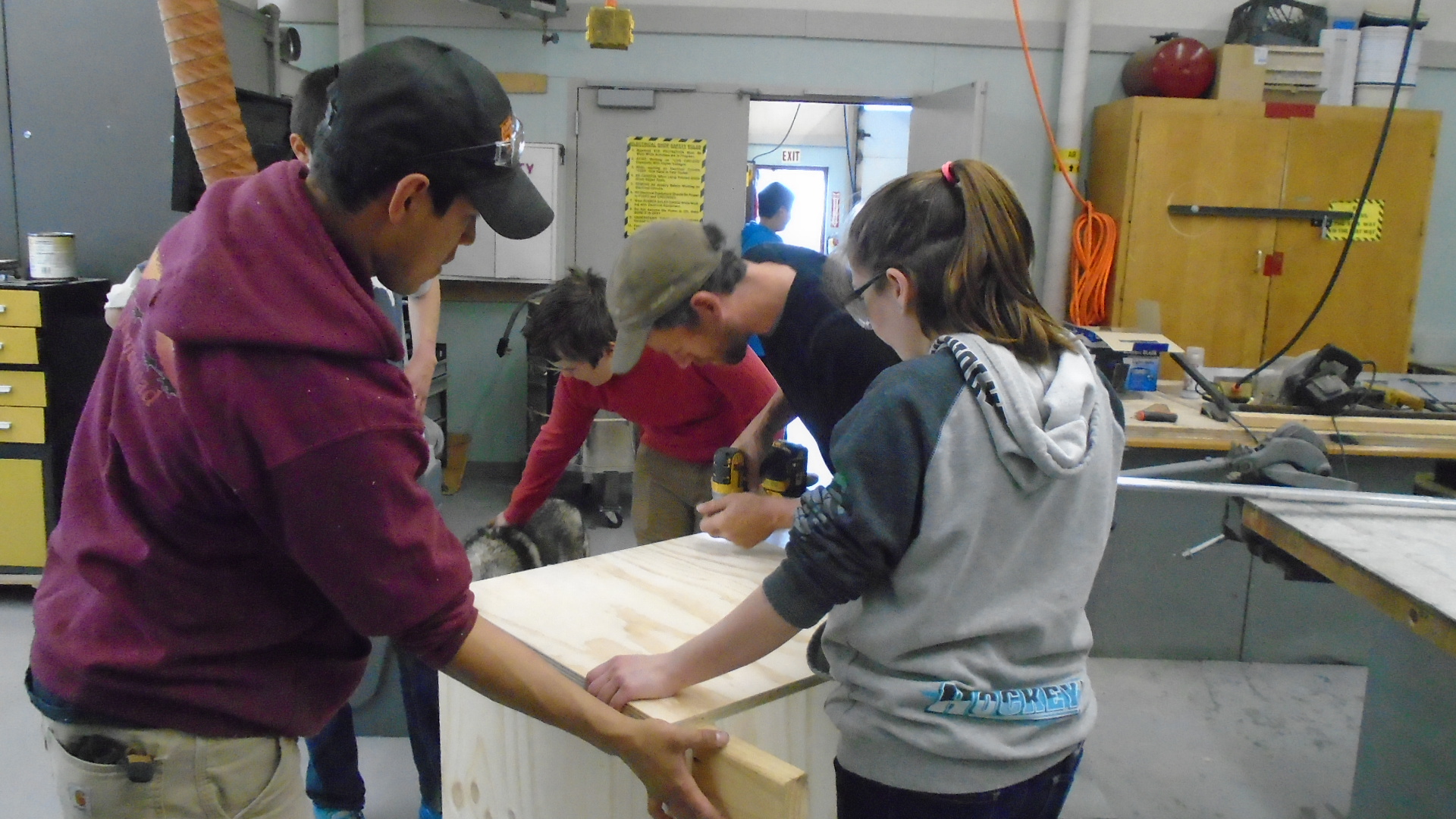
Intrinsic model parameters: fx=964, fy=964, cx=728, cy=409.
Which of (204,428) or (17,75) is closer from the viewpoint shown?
(204,428)

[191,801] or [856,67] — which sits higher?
[856,67]

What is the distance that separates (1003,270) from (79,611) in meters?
0.94

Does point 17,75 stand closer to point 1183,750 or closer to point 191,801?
point 191,801

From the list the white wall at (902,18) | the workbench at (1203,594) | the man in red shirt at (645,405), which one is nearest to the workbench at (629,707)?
the man in red shirt at (645,405)

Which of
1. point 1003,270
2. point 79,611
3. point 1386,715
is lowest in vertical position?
point 1386,715

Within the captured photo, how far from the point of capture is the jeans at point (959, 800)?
0.92 meters

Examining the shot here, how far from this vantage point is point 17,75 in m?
3.41

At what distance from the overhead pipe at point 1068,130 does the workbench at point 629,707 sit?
3706 mm

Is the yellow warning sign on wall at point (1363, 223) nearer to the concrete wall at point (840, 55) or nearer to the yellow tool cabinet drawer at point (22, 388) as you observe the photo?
the concrete wall at point (840, 55)

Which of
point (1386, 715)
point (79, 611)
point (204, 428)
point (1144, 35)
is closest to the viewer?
point (204, 428)

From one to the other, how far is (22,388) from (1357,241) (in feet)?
17.6

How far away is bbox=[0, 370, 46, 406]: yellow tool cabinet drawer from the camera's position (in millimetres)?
3129

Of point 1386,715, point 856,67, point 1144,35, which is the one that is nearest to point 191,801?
point 1386,715

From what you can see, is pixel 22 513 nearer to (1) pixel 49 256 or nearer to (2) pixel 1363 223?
(1) pixel 49 256
